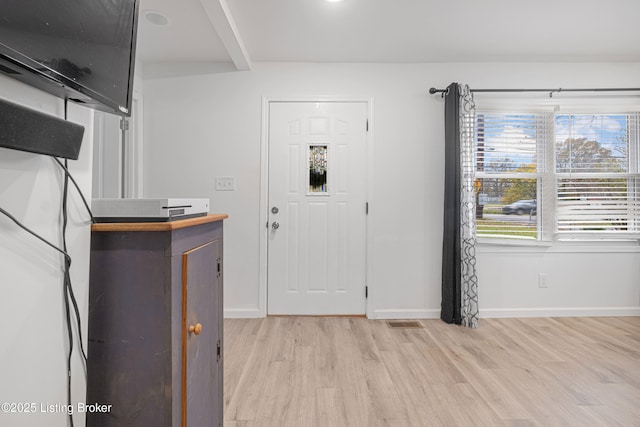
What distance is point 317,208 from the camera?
301cm

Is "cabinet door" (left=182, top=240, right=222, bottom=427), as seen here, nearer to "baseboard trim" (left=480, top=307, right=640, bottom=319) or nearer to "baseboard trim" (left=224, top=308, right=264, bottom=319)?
"baseboard trim" (left=224, top=308, right=264, bottom=319)

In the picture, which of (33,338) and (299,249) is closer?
(33,338)

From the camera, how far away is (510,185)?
9.93 feet

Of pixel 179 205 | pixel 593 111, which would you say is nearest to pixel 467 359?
pixel 179 205

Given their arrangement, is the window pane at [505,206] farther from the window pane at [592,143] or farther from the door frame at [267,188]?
the door frame at [267,188]

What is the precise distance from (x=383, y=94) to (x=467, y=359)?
229cm

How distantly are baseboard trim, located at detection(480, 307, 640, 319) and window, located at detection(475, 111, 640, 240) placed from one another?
0.67m

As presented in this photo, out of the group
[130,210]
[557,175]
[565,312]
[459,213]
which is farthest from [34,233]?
[565,312]

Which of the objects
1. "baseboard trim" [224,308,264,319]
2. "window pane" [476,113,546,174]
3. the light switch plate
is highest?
"window pane" [476,113,546,174]

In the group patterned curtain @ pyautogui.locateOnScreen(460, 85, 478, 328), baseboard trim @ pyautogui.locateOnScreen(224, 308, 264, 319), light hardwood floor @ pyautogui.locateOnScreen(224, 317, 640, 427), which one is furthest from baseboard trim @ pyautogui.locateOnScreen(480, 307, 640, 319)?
baseboard trim @ pyautogui.locateOnScreen(224, 308, 264, 319)

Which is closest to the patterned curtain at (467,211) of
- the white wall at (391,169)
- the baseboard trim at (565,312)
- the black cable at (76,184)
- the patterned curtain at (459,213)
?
the patterned curtain at (459,213)

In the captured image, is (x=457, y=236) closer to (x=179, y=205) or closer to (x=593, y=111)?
(x=593, y=111)

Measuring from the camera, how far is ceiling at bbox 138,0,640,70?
2.20 metres

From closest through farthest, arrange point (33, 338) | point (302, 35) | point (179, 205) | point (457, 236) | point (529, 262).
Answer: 1. point (33, 338)
2. point (179, 205)
3. point (302, 35)
4. point (457, 236)
5. point (529, 262)
